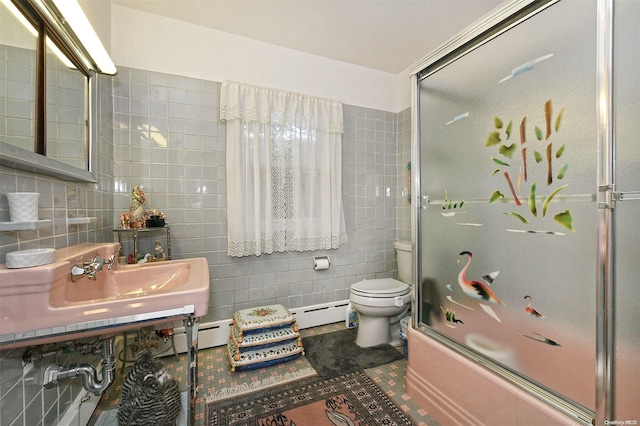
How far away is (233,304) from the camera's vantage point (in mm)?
2096

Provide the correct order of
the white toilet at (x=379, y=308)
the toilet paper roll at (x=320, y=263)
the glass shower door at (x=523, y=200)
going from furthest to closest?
the toilet paper roll at (x=320, y=263) → the white toilet at (x=379, y=308) → the glass shower door at (x=523, y=200)

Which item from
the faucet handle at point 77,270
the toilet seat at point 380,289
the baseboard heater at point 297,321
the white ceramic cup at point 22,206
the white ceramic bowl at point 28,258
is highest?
the white ceramic cup at point 22,206

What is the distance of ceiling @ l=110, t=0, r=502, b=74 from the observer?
1758 mm

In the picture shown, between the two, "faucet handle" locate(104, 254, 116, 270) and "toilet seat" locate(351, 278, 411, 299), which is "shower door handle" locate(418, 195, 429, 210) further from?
"faucet handle" locate(104, 254, 116, 270)

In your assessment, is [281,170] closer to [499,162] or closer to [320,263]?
[320,263]

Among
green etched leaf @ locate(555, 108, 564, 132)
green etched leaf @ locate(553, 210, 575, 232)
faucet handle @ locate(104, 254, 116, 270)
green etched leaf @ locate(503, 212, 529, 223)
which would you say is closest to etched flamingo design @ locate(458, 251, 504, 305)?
green etched leaf @ locate(503, 212, 529, 223)

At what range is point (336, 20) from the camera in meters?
1.91

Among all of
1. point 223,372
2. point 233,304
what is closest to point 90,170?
point 233,304

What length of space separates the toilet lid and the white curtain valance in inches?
54.7

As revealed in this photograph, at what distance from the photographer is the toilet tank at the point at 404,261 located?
2.32m

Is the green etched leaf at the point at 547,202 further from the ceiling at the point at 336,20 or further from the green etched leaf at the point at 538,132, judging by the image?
the ceiling at the point at 336,20

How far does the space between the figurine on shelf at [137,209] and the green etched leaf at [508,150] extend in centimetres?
210

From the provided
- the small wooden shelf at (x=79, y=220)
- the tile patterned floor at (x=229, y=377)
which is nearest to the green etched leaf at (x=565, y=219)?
the tile patterned floor at (x=229, y=377)

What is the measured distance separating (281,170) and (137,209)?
106cm
